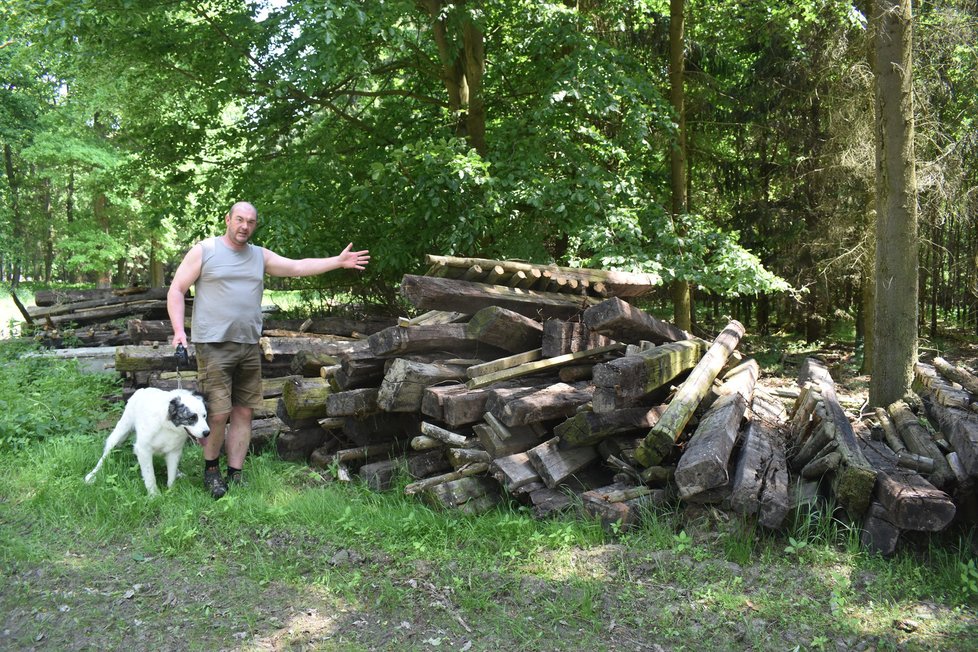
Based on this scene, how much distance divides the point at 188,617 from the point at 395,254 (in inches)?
299

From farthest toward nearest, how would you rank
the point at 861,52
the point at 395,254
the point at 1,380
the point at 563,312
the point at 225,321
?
the point at 861,52 → the point at 395,254 → the point at 1,380 → the point at 563,312 → the point at 225,321

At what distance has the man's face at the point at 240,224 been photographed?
20.2 feet

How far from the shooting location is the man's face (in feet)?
20.2

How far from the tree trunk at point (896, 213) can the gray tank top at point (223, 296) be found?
7.32 m

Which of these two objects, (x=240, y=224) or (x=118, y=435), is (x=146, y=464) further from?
(x=240, y=224)

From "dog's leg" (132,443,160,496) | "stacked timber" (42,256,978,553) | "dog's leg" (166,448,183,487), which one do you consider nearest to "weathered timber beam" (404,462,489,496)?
"stacked timber" (42,256,978,553)

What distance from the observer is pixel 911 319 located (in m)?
8.49

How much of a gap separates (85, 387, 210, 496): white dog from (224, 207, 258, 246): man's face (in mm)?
1463

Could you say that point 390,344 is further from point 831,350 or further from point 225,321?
point 831,350

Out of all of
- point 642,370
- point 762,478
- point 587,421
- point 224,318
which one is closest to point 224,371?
point 224,318

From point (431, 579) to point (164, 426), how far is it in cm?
292

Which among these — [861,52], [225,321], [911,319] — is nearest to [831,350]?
[861,52]

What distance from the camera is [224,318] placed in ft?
20.3

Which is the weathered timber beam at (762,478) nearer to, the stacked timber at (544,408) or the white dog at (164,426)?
the stacked timber at (544,408)
